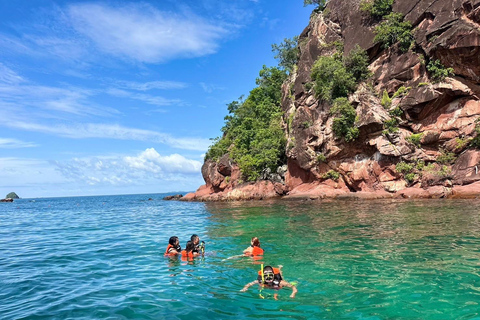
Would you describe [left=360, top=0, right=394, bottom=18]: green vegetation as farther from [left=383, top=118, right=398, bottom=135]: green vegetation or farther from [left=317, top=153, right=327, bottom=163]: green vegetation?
[left=317, top=153, right=327, bottom=163]: green vegetation

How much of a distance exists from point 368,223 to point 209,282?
1241cm

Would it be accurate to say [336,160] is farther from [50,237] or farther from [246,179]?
[50,237]

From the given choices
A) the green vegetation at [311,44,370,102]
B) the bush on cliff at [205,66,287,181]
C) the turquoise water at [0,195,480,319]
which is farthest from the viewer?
the bush on cliff at [205,66,287,181]

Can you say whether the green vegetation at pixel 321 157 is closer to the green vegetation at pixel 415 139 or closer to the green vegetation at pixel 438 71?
the green vegetation at pixel 415 139

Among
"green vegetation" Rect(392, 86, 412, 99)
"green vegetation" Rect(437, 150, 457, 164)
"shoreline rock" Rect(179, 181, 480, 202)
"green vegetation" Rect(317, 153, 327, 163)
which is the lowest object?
"shoreline rock" Rect(179, 181, 480, 202)

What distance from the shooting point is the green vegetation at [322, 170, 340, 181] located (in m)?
40.1

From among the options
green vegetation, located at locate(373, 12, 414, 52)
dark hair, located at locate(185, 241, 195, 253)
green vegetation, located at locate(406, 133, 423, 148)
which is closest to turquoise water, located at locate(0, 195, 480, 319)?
dark hair, located at locate(185, 241, 195, 253)

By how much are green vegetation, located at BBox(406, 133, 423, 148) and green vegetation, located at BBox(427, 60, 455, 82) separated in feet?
19.6

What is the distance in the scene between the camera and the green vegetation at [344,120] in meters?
37.4

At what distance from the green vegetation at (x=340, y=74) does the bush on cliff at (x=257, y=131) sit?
36.1 feet

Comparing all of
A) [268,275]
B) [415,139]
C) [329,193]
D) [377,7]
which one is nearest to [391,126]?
[415,139]

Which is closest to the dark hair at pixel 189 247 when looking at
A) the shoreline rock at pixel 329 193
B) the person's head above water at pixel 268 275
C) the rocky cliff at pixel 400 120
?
the person's head above water at pixel 268 275

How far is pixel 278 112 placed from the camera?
56344 mm

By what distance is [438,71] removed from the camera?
110 feet
